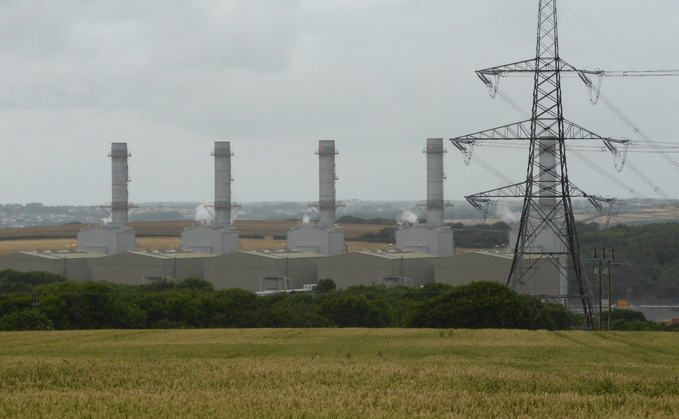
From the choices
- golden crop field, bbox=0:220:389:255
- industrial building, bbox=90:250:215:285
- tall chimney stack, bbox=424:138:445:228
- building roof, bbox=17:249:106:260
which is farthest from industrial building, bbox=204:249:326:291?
golden crop field, bbox=0:220:389:255

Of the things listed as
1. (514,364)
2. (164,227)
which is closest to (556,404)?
(514,364)

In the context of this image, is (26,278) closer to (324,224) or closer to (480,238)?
(324,224)

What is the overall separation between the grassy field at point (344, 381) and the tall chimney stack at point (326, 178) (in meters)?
56.7

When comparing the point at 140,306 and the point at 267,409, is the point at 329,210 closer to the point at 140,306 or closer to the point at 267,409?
the point at 140,306

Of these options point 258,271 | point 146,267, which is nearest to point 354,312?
point 258,271

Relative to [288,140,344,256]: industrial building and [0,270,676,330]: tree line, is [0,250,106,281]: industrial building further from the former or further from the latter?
[0,270,676,330]: tree line

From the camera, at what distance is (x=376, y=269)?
254ft

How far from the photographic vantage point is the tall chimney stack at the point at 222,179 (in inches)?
3447

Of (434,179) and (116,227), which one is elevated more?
(434,179)

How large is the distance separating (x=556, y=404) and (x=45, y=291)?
43311 millimetres

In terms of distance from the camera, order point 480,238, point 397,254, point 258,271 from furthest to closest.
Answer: point 480,238 < point 397,254 < point 258,271

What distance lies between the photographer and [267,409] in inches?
480

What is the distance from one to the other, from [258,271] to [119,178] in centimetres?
2041

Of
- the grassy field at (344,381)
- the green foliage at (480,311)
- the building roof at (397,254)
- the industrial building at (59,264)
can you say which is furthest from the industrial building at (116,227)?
the grassy field at (344,381)
